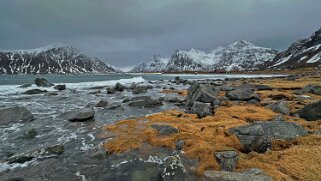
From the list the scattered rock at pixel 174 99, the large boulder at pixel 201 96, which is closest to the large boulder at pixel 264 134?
the large boulder at pixel 201 96

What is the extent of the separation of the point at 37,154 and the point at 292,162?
536 inches

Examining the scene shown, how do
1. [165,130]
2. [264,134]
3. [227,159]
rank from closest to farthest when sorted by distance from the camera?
[227,159] → [264,134] → [165,130]

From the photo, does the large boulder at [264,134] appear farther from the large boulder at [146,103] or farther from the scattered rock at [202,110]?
the large boulder at [146,103]

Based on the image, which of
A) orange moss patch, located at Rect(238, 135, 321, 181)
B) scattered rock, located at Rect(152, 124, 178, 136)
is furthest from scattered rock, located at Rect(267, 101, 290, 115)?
scattered rock, located at Rect(152, 124, 178, 136)

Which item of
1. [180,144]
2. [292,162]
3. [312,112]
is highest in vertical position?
[312,112]

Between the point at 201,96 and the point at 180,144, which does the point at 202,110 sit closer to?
the point at 201,96

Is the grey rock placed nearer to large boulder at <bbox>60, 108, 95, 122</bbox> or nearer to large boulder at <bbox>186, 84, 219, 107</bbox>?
large boulder at <bbox>60, 108, 95, 122</bbox>

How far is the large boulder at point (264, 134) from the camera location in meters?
14.5

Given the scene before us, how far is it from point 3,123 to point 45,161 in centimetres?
1278

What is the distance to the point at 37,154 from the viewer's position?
15.7m

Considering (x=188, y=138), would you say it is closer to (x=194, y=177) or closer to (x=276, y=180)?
(x=194, y=177)

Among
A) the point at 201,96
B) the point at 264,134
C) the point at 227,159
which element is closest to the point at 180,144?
the point at 227,159

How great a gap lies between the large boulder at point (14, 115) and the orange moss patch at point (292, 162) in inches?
852

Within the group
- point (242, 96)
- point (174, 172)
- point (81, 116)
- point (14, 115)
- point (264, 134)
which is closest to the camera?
point (174, 172)
